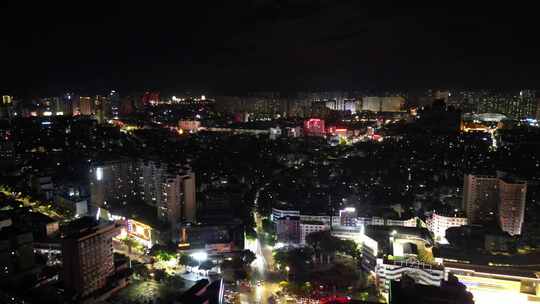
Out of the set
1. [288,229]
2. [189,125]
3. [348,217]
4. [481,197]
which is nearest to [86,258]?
[288,229]

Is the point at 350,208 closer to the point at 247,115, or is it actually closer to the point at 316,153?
the point at 316,153

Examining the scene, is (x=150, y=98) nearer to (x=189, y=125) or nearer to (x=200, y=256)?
(x=189, y=125)

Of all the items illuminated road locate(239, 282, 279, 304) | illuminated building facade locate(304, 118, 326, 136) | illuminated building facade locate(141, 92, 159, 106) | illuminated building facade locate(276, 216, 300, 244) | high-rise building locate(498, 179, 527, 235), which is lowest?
illuminated road locate(239, 282, 279, 304)

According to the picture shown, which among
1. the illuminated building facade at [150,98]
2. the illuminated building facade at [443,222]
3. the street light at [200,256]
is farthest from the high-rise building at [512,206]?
the illuminated building facade at [150,98]

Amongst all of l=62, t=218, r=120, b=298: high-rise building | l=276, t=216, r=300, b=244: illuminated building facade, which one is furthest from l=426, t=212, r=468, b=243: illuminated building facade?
l=62, t=218, r=120, b=298: high-rise building

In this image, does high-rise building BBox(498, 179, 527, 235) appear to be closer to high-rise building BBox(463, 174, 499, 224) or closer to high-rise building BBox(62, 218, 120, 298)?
high-rise building BBox(463, 174, 499, 224)

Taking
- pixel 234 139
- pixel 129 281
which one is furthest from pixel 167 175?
pixel 234 139

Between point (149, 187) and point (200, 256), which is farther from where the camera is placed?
point (149, 187)
